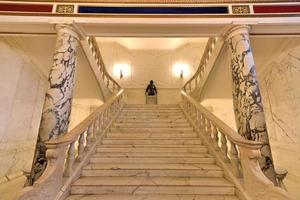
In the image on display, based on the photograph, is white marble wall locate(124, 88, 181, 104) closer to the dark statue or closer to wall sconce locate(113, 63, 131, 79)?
the dark statue

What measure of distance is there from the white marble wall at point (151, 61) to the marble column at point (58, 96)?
19.4 ft

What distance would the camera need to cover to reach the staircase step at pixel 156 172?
328 cm

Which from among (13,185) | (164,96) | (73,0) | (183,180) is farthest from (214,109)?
(13,185)

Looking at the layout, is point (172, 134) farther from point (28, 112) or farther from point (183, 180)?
point (28, 112)

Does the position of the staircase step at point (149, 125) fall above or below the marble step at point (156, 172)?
above

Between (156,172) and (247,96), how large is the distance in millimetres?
2013

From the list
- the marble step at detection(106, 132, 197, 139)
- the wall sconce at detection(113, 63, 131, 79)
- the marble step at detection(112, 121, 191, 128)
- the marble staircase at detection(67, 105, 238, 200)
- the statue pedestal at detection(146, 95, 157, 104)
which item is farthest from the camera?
the wall sconce at detection(113, 63, 131, 79)

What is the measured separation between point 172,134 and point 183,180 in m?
1.76

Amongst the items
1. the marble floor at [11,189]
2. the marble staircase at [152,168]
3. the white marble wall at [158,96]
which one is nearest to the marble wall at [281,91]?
the marble staircase at [152,168]

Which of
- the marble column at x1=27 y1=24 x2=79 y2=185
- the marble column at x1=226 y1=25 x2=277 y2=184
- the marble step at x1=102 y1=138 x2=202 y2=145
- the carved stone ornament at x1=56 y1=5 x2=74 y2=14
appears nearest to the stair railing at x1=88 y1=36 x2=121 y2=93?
the carved stone ornament at x1=56 y1=5 x2=74 y2=14

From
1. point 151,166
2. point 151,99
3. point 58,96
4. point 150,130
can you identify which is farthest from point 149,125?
point 151,99

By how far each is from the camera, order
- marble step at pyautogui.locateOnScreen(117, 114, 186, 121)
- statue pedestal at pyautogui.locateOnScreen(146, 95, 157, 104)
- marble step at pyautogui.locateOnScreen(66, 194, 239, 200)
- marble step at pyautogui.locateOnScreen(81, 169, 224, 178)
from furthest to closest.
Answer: statue pedestal at pyautogui.locateOnScreen(146, 95, 157, 104) → marble step at pyautogui.locateOnScreen(117, 114, 186, 121) → marble step at pyautogui.locateOnScreen(81, 169, 224, 178) → marble step at pyautogui.locateOnScreen(66, 194, 239, 200)

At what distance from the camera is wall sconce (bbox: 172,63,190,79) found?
9.97m

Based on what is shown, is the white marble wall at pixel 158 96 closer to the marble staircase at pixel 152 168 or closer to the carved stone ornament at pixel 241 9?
the marble staircase at pixel 152 168
